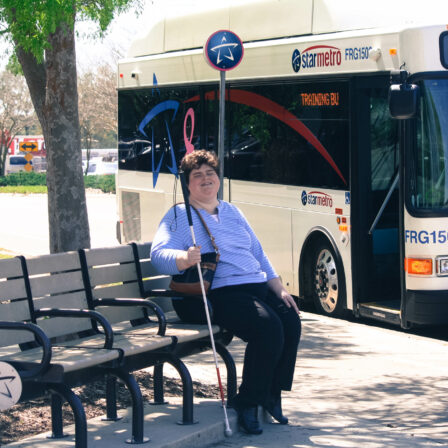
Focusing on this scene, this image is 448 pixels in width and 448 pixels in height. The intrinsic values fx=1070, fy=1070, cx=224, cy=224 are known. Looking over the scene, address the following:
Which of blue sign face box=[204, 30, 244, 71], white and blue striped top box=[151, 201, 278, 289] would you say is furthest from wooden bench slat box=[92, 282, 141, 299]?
blue sign face box=[204, 30, 244, 71]

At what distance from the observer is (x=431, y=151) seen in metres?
9.42

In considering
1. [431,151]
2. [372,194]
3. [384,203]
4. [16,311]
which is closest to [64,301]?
[16,311]

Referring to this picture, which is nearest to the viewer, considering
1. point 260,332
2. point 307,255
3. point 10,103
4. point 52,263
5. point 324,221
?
point 260,332

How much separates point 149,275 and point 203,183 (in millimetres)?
841

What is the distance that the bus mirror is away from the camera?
9.14m

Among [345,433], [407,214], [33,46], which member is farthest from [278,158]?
[345,433]

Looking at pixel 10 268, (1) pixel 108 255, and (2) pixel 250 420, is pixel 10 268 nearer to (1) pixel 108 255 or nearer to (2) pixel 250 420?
(1) pixel 108 255

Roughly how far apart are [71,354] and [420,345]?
4.37 metres

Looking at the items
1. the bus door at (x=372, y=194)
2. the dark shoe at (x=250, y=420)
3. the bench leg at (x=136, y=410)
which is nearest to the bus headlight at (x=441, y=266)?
the bus door at (x=372, y=194)

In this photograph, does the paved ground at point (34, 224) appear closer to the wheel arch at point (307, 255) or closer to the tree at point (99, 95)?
the wheel arch at point (307, 255)

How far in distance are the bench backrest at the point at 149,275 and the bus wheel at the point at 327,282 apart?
3.65m

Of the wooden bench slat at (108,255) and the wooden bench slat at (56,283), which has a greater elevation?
the wooden bench slat at (108,255)

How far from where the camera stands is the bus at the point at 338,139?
941 cm

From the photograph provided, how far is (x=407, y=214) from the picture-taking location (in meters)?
9.42
